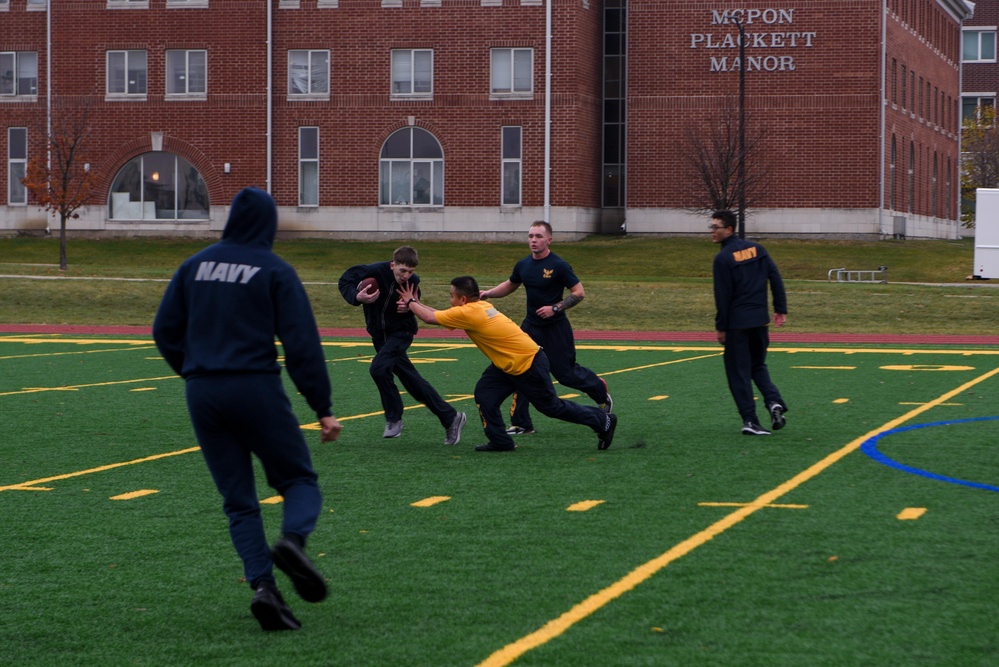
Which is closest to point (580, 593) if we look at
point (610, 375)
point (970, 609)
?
point (970, 609)

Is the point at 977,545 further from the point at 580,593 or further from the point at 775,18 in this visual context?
the point at 775,18

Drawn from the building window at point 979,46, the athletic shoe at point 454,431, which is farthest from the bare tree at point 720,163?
the athletic shoe at point 454,431

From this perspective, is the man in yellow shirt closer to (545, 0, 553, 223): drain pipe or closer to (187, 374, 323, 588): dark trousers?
(187, 374, 323, 588): dark trousers

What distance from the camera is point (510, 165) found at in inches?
2101

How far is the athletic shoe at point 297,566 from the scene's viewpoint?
19.0 ft

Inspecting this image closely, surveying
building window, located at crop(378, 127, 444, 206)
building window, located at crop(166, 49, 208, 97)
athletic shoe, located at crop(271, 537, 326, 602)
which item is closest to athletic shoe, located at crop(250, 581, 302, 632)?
athletic shoe, located at crop(271, 537, 326, 602)

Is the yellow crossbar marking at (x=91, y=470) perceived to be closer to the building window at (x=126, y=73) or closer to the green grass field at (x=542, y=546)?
the green grass field at (x=542, y=546)

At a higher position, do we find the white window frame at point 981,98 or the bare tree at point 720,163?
the white window frame at point 981,98

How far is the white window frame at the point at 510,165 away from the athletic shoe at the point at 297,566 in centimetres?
4767

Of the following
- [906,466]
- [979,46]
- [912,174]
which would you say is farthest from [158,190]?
[979,46]

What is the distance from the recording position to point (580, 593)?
266 inches

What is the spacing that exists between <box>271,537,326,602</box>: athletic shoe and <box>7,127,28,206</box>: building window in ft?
174

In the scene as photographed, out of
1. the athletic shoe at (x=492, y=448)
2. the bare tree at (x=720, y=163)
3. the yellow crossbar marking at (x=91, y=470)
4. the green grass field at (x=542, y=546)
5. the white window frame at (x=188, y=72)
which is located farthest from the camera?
the white window frame at (x=188, y=72)

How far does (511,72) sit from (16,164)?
63.3 ft
